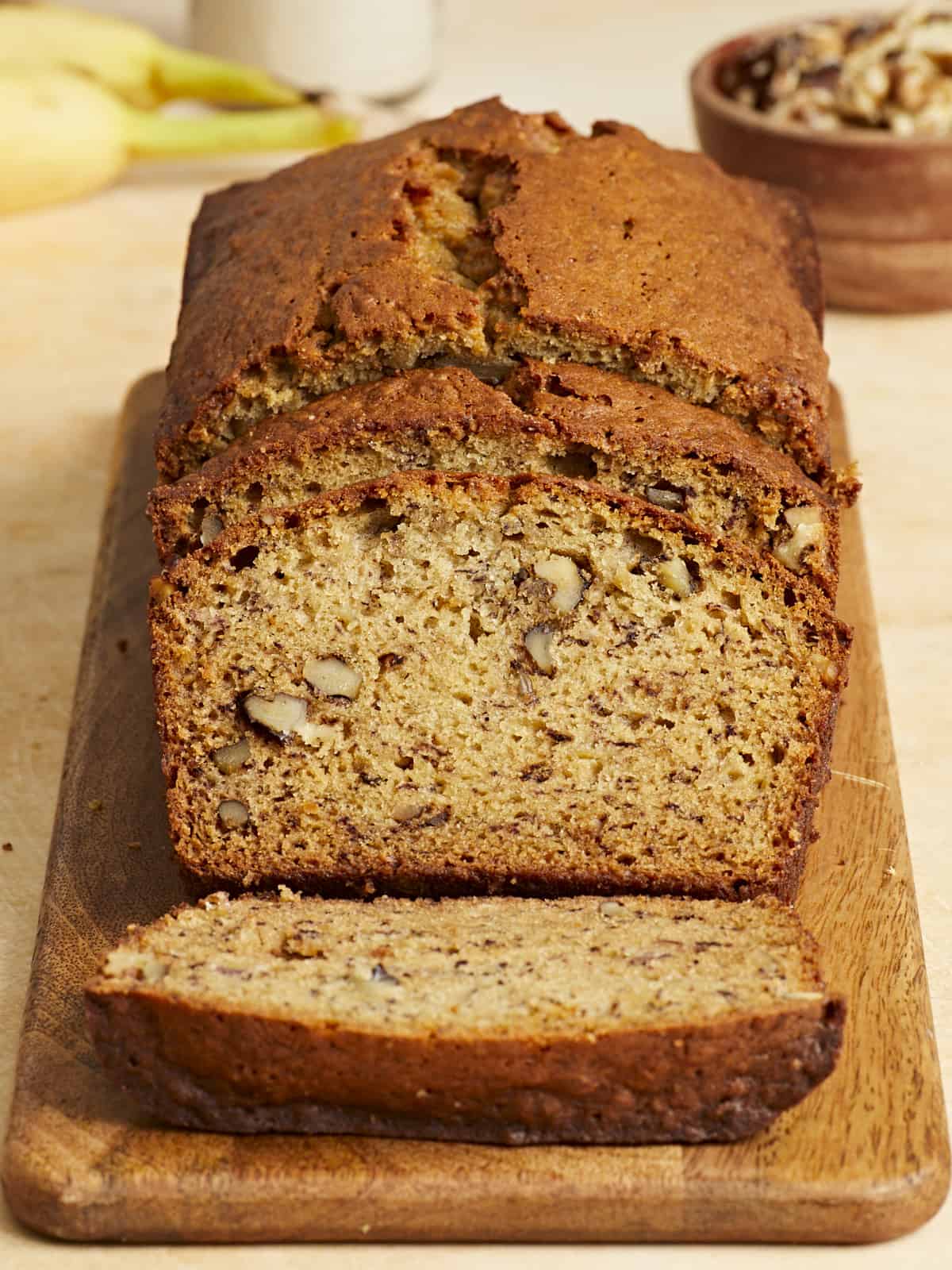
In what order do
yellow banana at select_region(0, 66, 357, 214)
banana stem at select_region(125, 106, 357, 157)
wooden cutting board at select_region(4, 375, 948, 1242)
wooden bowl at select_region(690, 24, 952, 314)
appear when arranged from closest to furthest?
wooden cutting board at select_region(4, 375, 948, 1242), wooden bowl at select_region(690, 24, 952, 314), yellow banana at select_region(0, 66, 357, 214), banana stem at select_region(125, 106, 357, 157)

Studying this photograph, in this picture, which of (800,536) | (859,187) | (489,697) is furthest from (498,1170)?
(859,187)

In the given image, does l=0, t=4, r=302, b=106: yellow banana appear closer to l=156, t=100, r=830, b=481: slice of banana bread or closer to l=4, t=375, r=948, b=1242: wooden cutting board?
l=156, t=100, r=830, b=481: slice of banana bread

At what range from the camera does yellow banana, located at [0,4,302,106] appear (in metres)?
5.64

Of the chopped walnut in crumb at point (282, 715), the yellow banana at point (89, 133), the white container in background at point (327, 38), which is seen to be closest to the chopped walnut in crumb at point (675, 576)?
the chopped walnut in crumb at point (282, 715)

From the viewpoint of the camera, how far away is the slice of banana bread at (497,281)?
3.12m

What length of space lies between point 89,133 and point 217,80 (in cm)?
45

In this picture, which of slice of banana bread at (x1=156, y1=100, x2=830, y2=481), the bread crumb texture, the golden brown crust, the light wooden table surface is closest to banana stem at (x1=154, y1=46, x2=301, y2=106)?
the light wooden table surface

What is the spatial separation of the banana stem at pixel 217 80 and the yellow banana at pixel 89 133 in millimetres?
59

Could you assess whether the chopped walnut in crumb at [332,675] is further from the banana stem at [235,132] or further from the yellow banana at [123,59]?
the yellow banana at [123,59]

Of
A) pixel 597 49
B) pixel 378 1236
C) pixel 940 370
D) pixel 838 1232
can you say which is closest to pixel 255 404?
pixel 378 1236

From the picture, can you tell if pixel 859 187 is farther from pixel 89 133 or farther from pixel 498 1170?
pixel 498 1170

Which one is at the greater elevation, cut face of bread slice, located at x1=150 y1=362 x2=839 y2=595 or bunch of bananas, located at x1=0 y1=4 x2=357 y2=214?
cut face of bread slice, located at x1=150 y1=362 x2=839 y2=595

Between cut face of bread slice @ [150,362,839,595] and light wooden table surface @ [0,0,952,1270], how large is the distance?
69 centimetres

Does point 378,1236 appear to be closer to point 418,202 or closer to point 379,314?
point 379,314
